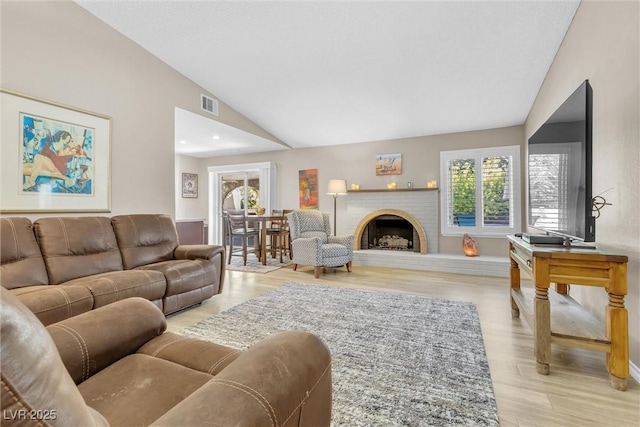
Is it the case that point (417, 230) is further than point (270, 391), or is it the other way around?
point (417, 230)

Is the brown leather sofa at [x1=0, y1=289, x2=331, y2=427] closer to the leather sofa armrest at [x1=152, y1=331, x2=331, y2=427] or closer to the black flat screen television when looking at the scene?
the leather sofa armrest at [x1=152, y1=331, x2=331, y2=427]

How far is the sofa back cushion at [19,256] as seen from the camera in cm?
206

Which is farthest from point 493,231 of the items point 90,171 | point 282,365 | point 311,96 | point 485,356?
point 90,171

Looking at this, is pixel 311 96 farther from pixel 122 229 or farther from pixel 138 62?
pixel 122 229

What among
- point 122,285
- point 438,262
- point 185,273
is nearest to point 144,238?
point 185,273

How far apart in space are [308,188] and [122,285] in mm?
4222

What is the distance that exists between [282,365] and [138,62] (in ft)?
13.1

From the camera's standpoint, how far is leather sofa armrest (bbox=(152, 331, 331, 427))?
565 mm

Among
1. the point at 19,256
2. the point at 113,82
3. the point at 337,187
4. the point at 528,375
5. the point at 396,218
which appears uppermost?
the point at 113,82

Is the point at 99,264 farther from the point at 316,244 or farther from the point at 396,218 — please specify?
the point at 396,218

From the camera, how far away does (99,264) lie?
2561mm

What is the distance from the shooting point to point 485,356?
6.31 feet

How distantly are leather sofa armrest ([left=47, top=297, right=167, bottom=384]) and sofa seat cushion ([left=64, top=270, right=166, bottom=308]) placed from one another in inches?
45.1

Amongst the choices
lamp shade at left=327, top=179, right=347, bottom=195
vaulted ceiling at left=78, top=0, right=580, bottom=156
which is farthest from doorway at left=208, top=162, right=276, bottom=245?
vaulted ceiling at left=78, top=0, right=580, bottom=156
